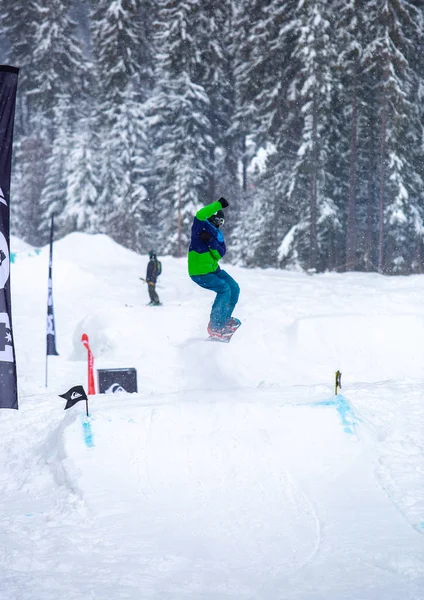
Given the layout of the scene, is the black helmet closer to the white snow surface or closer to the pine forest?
the white snow surface

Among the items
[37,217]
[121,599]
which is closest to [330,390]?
[121,599]

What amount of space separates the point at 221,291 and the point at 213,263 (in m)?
0.58

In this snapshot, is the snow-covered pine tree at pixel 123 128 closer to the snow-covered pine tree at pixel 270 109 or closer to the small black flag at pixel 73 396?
the snow-covered pine tree at pixel 270 109

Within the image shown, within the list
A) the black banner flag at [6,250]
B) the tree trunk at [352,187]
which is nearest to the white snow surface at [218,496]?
the black banner flag at [6,250]

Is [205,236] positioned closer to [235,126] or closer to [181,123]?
[181,123]

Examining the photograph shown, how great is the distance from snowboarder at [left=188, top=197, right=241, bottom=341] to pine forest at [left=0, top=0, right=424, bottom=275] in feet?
54.9

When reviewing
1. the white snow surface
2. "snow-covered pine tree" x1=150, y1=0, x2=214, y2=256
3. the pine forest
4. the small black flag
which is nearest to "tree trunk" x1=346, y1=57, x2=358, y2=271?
the pine forest

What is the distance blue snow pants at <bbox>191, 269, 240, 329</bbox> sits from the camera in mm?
8141

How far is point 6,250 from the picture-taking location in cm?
625

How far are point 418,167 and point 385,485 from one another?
81.6 feet

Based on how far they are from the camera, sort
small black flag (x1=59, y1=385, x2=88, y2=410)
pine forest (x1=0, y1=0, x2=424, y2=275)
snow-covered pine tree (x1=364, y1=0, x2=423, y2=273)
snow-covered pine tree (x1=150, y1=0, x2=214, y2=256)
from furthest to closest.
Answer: snow-covered pine tree (x1=150, y1=0, x2=214, y2=256), pine forest (x1=0, y1=0, x2=424, y2=275), snow-covered pine tree (x1=364, y1=0, x2=423, y2=273), small black flag (x1=59, y1=385, x2=88, y2=410)

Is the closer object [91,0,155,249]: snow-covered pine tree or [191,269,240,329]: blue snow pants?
[191,269,240,329]: blue snow pants

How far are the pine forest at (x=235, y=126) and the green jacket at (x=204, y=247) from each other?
57.1 ft

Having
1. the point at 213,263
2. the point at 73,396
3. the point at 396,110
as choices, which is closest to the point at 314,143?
the point at 396,110
